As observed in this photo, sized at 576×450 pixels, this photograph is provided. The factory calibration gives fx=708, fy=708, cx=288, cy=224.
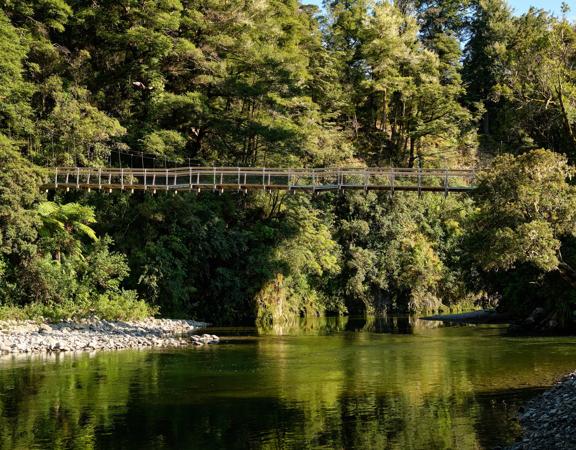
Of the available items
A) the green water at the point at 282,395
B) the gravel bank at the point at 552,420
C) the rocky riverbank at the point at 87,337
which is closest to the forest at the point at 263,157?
the rocky riverbank at the point at 87,337

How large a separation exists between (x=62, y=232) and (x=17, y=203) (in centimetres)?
274

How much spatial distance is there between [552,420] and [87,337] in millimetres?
14268

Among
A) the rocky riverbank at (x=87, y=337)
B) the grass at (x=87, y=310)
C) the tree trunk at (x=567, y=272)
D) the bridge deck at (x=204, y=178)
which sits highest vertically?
the bridge deck at (x=204, y=178)

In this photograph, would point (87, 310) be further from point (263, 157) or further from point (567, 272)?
point (567, 272)

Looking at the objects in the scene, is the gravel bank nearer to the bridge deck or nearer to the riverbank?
the bridge deck

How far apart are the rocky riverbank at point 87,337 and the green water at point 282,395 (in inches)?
59.8

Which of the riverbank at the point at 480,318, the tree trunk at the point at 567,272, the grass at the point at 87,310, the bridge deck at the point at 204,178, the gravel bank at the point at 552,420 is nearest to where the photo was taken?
the gravel bank at the point at 552,420

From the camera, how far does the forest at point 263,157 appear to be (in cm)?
2138

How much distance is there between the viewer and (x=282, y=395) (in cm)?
1231

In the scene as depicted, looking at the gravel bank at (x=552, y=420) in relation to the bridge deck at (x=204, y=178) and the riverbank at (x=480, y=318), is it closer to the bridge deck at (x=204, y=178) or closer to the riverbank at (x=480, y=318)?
the bridge deck at (x=204, y=178)

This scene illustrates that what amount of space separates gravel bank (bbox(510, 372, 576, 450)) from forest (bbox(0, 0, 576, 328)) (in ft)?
14.0

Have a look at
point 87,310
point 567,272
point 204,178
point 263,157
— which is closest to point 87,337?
point 87,310

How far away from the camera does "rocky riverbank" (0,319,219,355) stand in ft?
61.3

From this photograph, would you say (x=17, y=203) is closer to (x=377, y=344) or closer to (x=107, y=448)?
(x=377, y=344)
